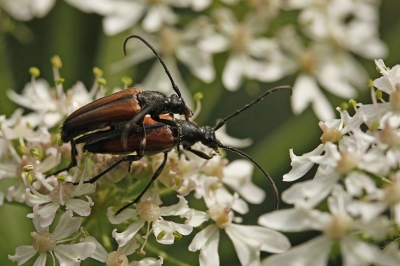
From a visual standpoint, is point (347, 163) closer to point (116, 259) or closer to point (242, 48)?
point (116, 259)

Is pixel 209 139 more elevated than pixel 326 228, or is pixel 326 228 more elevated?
pixel 326 228

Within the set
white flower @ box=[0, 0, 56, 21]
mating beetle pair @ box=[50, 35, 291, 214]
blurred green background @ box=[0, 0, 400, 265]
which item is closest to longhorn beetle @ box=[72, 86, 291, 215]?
mating beetle pair @ box=[50, 35, 291, 214]

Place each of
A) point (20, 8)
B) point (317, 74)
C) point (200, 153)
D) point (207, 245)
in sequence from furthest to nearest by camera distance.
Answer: point (317, 74), point (20, 8), point (200, 153), point (207, 245)

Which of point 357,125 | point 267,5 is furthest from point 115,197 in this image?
point 267,5

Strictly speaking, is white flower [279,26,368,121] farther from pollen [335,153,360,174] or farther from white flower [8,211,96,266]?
white flower [8,211,96,266]

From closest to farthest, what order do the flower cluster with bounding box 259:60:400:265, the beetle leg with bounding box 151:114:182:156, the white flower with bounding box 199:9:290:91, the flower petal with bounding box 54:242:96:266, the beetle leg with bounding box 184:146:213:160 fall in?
the flower cluster with bounding box 259:60:400:265 → the flower petal with bounding box 54:242:96:266 → the beetle leg with bounding box 151:114:182:156 → the beetle leg with bounding box 184:146:213:160 → the white flower with bounding box 199:9:290:91

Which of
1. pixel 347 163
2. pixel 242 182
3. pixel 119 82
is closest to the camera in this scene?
pixel 347 163

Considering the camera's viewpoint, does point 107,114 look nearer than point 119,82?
Yes

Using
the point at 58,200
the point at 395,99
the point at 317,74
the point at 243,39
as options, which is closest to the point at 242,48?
the point at 243,39
